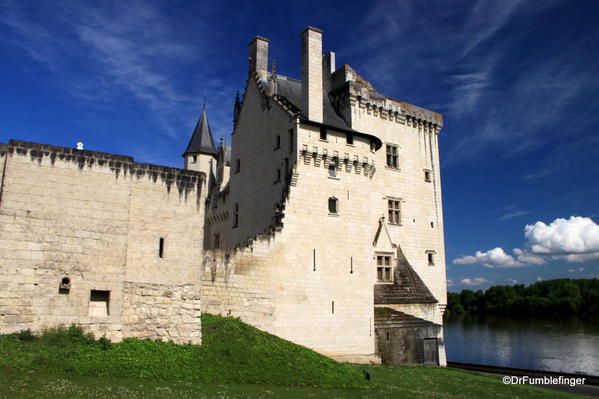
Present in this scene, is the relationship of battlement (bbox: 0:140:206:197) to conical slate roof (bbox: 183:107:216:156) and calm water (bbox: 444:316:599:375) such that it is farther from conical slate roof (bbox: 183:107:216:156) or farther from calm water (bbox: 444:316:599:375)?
calm water (bbox: 444:316:599:375)

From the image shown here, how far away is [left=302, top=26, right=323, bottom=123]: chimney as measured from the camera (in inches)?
1020

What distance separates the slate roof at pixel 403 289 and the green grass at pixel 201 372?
24.6 ft

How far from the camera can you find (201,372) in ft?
48.5

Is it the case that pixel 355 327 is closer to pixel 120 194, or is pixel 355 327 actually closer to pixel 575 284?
pixel 120 194

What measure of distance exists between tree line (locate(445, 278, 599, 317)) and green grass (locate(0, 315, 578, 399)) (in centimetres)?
9658

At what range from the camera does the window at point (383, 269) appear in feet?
93.5

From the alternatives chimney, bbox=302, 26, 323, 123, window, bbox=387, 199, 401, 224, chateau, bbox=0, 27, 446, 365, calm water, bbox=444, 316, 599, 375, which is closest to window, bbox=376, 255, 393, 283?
chateau, bbox=0, 27, 446, 365

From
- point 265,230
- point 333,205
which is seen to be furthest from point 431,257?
point 265,230

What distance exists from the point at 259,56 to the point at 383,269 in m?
15.1

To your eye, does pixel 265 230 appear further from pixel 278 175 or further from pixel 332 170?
pixel 332 170

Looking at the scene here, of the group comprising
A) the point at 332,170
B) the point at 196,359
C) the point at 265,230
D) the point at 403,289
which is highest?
the point at 332,170

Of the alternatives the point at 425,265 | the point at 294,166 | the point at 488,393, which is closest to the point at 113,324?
the point at 294,166

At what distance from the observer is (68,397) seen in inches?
422

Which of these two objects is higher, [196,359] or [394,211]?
[394,211]
